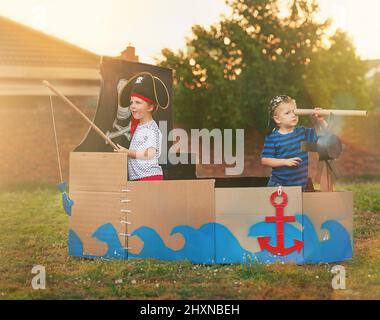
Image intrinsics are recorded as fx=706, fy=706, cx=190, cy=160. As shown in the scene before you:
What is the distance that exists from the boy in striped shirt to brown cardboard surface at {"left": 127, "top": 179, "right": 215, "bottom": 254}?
69 centimetres

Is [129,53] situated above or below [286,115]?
above

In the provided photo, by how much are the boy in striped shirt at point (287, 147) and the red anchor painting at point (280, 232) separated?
0.47 meters

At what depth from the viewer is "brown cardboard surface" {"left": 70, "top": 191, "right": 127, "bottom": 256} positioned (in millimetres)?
5070

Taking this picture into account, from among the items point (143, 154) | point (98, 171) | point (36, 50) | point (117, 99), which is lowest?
point (98, 171)

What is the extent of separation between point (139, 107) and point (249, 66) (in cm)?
925

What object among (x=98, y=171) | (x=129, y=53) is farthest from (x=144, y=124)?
(x=129, y=53)

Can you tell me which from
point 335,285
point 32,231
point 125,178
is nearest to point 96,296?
point 125,178

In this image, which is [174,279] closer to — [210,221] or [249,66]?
[210,221]

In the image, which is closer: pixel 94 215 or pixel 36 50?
pixel 94 215

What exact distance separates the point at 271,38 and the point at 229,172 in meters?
3.43

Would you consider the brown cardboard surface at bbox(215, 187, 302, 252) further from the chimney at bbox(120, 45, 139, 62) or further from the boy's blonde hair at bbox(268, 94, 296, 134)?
the chimney at bbox(120, 45, 139, 62)

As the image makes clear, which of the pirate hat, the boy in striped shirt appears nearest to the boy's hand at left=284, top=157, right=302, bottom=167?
the boy in striped shirt

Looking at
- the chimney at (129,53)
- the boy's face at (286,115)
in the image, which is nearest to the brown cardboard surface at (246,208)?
the boy's face at (286,115)

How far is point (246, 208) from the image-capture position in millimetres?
4809
